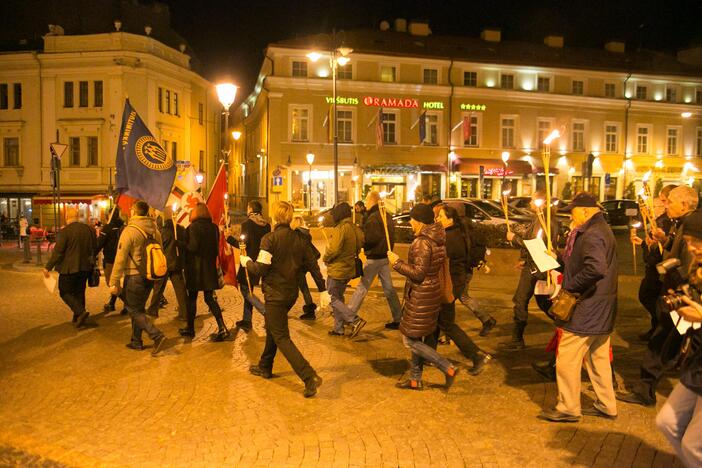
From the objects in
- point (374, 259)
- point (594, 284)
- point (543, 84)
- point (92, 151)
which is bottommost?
point (374, 259)

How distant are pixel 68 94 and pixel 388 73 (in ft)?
65.2

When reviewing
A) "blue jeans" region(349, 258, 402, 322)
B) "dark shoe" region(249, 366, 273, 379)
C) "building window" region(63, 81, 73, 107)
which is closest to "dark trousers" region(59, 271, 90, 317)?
→ "dark shoe" region(249, 366, 273, 379)

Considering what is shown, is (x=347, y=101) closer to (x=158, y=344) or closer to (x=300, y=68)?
(x=300, y=68)

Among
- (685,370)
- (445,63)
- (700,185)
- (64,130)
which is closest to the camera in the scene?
(685,370)

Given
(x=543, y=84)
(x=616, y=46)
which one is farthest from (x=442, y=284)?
(x=616, y=46)

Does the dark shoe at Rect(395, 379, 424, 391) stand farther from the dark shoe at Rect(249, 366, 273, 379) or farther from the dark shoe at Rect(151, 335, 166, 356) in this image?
the dark shoe at Rect(151, 335, 166, 356)

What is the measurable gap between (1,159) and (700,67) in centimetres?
5276

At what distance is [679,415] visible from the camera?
360 centimetres

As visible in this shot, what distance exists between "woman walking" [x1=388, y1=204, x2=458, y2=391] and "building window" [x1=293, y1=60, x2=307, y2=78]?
3284cm

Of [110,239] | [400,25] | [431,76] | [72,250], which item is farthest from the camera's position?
[400,25]

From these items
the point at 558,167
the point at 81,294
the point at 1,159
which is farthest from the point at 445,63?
the point at 81,294

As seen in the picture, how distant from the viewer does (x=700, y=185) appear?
46438mm

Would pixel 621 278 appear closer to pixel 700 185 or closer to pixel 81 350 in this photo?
pixel 81 350

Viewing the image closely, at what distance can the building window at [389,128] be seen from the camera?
3888 centimetres
